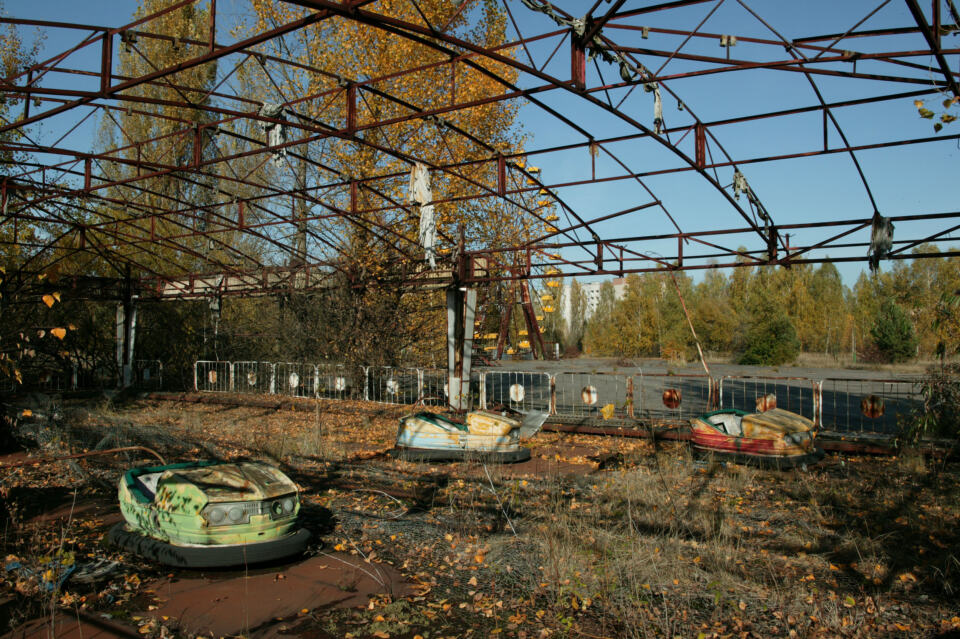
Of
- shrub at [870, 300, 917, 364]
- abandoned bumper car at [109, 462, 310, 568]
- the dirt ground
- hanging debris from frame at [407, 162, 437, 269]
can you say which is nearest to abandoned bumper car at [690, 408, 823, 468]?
the dirt ground

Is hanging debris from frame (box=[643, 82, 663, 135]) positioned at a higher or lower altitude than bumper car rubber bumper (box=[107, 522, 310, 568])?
higher

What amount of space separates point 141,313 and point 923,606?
22.0 meters

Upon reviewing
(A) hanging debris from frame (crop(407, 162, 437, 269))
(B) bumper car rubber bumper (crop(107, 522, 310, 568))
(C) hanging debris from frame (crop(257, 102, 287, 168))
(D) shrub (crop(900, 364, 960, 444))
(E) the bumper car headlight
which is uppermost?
(C) hanging debris from frame (crop(257, 102, 287, 168))

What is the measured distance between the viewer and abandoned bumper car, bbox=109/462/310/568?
14.8ft

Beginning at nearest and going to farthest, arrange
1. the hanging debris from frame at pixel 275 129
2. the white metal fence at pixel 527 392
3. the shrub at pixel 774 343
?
the hanging debris from frame at pixel 275 129
the white metal fence at pixel 527 392
the shrub at pixel 774 343

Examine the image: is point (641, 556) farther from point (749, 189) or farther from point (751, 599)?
point (749, 189)

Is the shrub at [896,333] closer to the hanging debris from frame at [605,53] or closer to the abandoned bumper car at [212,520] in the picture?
the hanging debris from frame at [605,53]

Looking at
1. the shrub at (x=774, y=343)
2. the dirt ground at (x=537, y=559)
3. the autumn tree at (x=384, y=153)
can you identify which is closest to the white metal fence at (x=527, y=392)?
the autumn tree at (x=384, y=153)

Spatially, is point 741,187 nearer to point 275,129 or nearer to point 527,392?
point 275,129

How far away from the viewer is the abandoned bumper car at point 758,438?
27.1 feet

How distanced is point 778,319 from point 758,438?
26.7 metres

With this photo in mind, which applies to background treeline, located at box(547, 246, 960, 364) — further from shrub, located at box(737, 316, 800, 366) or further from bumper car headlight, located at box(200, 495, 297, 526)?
bumper car headlight, located at box(200, 495, 297, 526)

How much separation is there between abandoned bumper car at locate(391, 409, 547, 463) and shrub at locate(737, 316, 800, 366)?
27624 millimetres

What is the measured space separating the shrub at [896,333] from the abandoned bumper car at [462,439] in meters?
29.3
